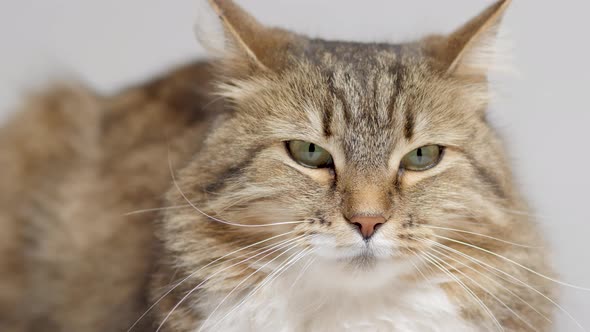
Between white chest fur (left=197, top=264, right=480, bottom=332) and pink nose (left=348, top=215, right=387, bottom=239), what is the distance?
0.21 m

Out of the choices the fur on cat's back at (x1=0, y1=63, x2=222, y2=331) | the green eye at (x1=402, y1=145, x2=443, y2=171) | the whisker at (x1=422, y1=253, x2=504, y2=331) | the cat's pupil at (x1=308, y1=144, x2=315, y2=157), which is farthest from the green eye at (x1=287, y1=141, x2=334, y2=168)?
the fur on cat's back at (x1=0, y1=63, x2=222, y2=331)

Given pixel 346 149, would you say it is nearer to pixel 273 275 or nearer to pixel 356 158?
pixel 356 158

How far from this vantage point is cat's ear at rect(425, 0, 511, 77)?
6.59ft

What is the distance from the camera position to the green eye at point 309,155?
1.92 m

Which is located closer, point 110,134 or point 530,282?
point 530,282

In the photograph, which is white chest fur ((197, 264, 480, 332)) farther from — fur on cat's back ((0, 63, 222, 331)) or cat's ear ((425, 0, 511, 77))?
fur on cat's back ((0, 63, 222, 331))

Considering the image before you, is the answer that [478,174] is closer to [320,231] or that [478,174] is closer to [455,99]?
[455,99]

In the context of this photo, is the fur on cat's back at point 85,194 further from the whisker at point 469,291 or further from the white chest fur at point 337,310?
the whisker at point 469,291

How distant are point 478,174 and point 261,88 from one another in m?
0.56

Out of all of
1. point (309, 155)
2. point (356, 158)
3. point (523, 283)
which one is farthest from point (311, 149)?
point (523, 283)

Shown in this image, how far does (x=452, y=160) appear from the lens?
6.51 feet

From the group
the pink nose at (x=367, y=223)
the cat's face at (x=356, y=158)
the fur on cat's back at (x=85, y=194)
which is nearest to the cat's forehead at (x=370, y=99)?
the cat's face at (x=356, y=158)

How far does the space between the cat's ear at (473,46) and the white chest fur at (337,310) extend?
543 millimetres

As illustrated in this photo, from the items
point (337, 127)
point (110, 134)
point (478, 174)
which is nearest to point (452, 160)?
point (478, 174)
